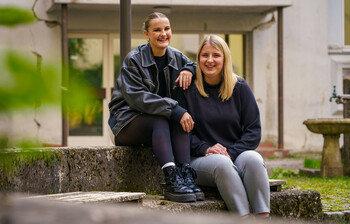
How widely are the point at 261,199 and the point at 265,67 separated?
9.01m

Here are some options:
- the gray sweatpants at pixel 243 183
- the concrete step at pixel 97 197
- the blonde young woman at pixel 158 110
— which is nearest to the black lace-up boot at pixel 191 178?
the blonde young woman at pixel 158 110

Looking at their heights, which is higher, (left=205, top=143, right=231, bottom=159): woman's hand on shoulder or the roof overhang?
the roof overhang

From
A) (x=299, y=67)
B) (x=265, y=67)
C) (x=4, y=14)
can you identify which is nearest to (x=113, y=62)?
(x=265, y=67)

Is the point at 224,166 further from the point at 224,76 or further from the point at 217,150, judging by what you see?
the point at 224,76

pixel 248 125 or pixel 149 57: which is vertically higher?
pixel 149 57

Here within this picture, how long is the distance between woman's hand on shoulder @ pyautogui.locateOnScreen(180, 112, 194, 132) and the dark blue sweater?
0.73ft

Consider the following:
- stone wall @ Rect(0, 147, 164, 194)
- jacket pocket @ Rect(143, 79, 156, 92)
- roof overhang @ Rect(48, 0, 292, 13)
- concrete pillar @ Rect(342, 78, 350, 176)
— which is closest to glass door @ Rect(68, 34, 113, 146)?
roof overhang @ Rect(48, 0, 292, 13)

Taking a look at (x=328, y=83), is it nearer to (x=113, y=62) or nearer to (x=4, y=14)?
(x=113, y=62)

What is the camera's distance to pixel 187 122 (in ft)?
11.1

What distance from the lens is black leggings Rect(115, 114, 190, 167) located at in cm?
335

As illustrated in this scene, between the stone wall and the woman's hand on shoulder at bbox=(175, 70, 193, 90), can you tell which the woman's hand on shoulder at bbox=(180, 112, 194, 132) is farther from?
the stone wall

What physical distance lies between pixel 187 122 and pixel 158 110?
0.19 metres

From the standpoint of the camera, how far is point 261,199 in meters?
3.25

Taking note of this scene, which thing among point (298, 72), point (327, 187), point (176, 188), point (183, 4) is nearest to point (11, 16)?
point (176, 188)
